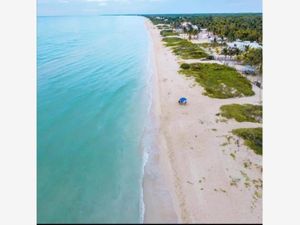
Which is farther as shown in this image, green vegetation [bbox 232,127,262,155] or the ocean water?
green vegetation [bbox 232,127,262,155]

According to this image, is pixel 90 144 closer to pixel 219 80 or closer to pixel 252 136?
pixel 252 136

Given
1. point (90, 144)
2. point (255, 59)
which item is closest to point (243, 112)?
point (90, 144)

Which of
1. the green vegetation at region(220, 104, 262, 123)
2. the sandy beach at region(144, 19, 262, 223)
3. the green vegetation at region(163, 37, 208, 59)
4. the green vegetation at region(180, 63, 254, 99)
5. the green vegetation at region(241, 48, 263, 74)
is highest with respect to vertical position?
the green vegetation at region(163, 37, 208, 59)

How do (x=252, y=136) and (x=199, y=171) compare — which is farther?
(x=252, y=136)

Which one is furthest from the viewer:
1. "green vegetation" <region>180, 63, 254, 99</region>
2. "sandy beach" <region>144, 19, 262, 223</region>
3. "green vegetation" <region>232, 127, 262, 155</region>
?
"green vegetation" <region>180, 63, 254, 99</region>

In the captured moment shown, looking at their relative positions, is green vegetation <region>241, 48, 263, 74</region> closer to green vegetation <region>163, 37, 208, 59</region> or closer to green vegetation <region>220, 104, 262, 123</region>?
green vegetation <region>163, 37, 208, 59</region>

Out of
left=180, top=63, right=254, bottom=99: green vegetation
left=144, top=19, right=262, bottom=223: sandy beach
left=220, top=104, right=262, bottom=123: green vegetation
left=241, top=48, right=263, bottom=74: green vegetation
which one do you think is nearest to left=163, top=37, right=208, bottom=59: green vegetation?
left=180, top=63, right=254, bottom=99: green vegetation

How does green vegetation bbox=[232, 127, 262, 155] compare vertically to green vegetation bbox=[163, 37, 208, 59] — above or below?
below
